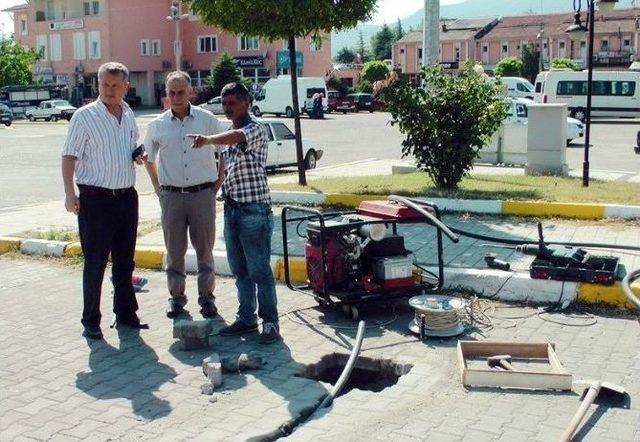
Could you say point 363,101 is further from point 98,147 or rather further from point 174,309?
point 98,147

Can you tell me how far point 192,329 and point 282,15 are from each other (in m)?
7.43

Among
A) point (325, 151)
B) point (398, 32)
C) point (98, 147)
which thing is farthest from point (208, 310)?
point (398, 32)

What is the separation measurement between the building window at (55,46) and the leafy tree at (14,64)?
598cm

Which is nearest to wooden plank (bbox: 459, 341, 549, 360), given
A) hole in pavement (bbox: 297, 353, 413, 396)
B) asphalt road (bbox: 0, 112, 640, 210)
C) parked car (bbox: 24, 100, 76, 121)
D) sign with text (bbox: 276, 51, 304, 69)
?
hole in pavement (bbox: 297, 353, 413, 396)

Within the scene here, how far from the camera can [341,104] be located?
52344 millimetres

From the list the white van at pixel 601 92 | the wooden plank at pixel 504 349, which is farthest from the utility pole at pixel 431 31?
the white van at pixel 601 92

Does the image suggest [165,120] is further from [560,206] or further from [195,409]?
[560,206]

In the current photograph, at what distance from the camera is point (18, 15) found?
2987 inches

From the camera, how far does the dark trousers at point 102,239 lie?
6.29m

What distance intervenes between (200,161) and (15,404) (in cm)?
242

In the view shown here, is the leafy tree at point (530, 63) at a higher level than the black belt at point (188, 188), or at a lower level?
higher

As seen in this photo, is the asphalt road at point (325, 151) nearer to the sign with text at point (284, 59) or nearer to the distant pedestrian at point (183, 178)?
the distant pedestrian at point (183, 178)

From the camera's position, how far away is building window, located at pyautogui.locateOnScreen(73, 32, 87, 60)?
67438 millimetres

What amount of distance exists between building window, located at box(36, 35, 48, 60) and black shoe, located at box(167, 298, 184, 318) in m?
69.5
